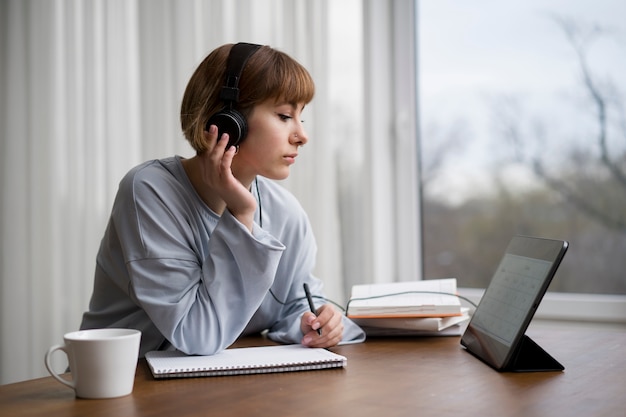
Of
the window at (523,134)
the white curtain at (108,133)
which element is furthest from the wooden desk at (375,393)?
the white curtain at (108,133)

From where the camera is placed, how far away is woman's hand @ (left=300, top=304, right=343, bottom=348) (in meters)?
1.37

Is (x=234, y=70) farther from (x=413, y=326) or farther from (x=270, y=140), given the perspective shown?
(x=413, y=326)

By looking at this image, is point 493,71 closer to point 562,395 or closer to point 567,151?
point 567,151

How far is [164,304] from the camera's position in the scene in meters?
1.27

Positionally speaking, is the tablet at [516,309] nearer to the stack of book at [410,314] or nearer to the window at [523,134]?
the stack of book at [410,314]

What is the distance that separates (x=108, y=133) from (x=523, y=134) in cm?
132

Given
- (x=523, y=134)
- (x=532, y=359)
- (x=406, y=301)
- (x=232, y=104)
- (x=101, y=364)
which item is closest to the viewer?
(x=101, y=364)

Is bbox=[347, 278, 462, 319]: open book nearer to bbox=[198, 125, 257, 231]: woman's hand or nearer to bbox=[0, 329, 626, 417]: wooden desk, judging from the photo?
bbox=[0, 329, 626, 417]: wooden desk

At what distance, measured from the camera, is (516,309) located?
4.00 ft

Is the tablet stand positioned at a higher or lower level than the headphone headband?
lower

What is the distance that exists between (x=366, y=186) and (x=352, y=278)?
0.30 m

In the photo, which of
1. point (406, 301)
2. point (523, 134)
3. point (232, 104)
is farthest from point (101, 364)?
point (523, 134)

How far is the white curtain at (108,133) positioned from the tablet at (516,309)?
112 centimetres

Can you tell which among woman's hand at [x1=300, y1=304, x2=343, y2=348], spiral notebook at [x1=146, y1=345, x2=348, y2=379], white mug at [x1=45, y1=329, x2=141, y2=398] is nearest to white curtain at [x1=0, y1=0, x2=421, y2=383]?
woman's hand at [x1=300, y1=304, x2=343, y2=348]
